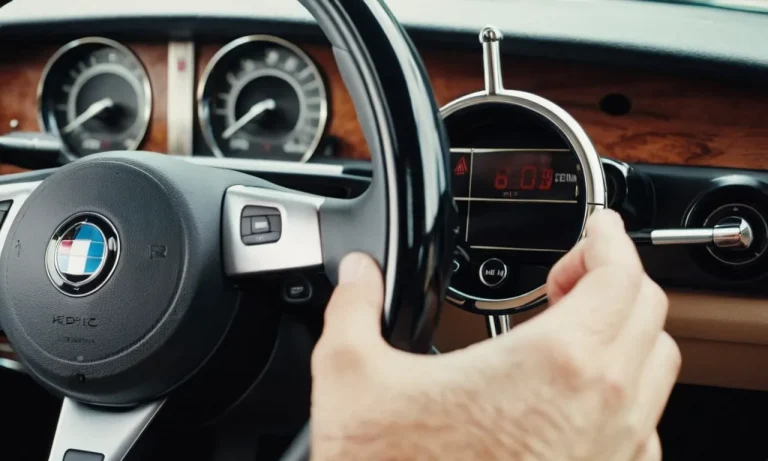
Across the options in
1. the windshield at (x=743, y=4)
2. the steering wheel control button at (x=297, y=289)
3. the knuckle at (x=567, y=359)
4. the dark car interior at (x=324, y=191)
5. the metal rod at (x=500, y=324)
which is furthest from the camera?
the windshield at (x=743, y=4)

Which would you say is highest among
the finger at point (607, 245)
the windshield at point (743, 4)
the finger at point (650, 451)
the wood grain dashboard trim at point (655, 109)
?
the windshield at point (743, 4)

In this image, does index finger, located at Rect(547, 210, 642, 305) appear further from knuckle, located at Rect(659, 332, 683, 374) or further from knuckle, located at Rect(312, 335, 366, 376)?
knuckle, located at Rect(312, 335, 366, 376)

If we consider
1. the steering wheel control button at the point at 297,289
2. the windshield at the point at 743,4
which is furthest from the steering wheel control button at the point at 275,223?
the windshield at the point at 743,4

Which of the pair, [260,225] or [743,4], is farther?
[743,4]

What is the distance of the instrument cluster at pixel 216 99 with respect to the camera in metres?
1.40

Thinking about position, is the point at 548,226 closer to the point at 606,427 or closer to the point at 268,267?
the point at 268,267

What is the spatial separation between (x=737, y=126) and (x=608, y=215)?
63 cm

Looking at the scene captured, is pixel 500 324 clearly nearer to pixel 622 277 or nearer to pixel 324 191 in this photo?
pixel 324 191

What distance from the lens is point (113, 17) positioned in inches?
57.7

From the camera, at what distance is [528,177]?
1140 mm

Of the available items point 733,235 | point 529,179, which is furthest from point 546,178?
point 733,235

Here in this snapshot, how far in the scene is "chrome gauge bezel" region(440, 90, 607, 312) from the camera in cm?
94

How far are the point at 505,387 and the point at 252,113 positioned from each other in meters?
0.98

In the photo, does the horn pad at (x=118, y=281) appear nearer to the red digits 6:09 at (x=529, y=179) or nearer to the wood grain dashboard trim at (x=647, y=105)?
the red digits 6:09 at (x=529, y=179)
